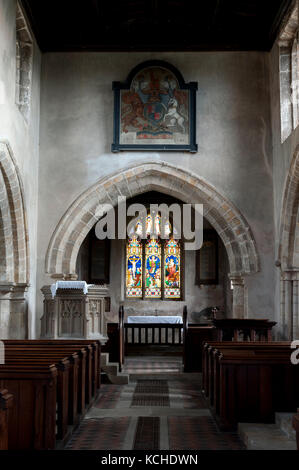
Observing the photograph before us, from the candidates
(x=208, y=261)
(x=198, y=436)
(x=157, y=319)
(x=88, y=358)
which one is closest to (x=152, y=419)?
(x=198, y=436)

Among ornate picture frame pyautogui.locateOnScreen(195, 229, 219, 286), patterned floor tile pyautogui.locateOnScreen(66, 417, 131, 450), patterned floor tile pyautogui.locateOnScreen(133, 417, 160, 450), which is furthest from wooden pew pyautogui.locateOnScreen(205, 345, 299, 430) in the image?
→ ornate picture frame pyautogui.locateOnScreen(195, 229, 219, 286)

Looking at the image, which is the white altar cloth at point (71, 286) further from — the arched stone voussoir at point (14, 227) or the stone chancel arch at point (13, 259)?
the arched stone voussoir at point (14, 227)

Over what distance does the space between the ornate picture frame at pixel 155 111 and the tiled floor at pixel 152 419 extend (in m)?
4.39

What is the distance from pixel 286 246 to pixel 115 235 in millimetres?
6345

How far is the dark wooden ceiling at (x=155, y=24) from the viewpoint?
10062mm

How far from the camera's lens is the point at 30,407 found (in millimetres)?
4324

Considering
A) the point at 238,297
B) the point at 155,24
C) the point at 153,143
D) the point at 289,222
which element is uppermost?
the point at 155,24

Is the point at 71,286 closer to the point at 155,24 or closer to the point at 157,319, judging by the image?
the point at 155,24

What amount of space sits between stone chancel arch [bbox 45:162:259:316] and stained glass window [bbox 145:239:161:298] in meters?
4.77

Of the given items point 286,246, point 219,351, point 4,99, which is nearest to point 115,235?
point 286,246

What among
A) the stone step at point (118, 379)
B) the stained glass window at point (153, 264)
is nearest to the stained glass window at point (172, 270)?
the stained glass window at point (153, 264)

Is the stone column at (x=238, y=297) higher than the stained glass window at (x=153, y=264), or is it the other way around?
the stained glass window at (x=153, y=264)

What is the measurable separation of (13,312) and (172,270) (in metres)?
6.58
